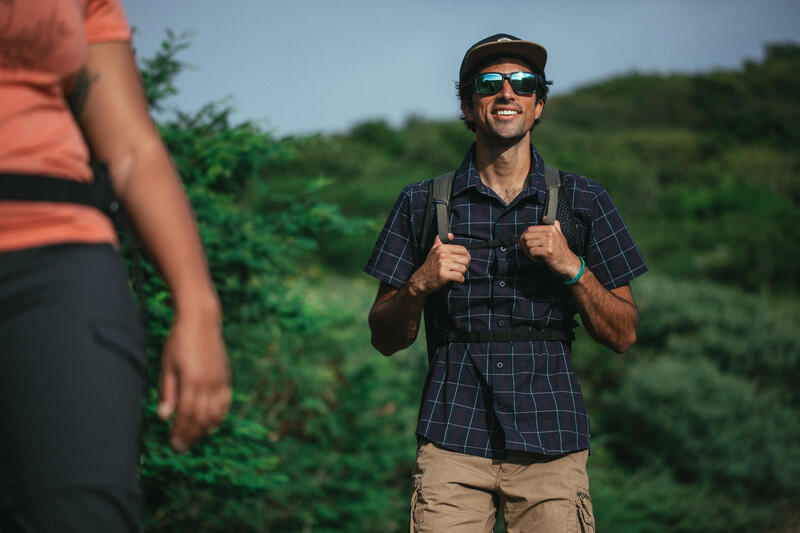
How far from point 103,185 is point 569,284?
1579 mm

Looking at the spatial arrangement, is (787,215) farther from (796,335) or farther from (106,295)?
(106,295)

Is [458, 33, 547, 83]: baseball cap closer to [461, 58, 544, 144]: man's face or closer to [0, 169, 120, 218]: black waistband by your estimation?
[461, 58, 544, 144]: man's face

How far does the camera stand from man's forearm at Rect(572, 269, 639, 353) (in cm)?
253

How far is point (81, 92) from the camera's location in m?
1.41

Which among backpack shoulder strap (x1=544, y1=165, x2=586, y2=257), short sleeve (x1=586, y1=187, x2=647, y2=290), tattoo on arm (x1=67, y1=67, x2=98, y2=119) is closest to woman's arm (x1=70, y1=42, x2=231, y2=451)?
tattoo on arm (x1=67, y1=67, x2=98, y2=119)

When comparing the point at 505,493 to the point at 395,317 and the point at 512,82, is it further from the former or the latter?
the point at 512,82

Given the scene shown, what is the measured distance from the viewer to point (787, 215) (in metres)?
20.1

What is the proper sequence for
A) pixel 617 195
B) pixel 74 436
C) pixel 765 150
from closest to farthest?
pixel 74 436
pixel 617 195
pixel 765 150

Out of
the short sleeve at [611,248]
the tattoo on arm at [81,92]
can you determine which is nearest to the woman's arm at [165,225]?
the tattoo on arm at [81,92]

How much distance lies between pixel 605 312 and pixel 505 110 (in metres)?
0.80

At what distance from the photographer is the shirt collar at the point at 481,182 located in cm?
272

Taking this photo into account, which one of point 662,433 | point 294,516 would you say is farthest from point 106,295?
point 662,433

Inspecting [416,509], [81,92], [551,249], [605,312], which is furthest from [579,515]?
[81,92]

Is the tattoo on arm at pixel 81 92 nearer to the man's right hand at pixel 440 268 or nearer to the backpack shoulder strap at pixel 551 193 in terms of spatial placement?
the man's right hand at pixel 440 268
